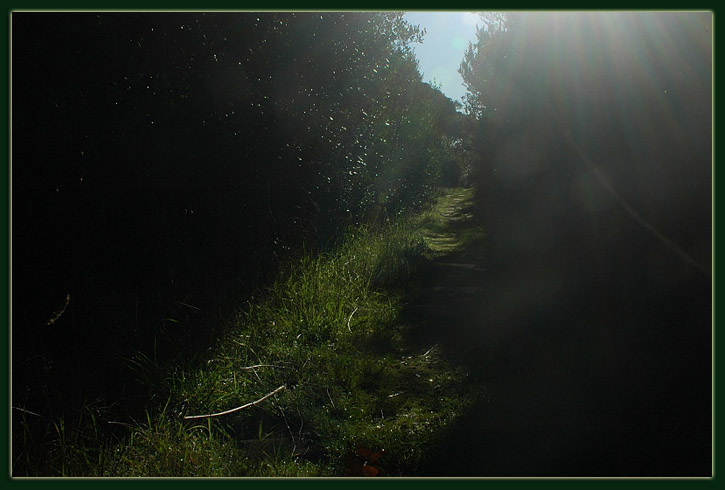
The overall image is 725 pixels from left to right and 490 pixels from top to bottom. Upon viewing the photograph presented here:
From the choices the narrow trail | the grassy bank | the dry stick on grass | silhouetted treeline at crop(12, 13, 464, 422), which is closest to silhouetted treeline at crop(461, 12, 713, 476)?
the narrow trail

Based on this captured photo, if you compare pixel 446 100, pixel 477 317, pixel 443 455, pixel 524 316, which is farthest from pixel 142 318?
pixel 446 100

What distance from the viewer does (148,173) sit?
4066mm

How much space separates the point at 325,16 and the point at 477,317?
4085mm

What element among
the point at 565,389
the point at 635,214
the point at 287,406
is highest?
the point at 635,214

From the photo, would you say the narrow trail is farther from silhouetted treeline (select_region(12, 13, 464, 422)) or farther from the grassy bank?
silhouetted treeline (select_region(12, 13, 464, 422))

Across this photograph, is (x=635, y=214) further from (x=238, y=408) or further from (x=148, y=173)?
(x=148, y=173)

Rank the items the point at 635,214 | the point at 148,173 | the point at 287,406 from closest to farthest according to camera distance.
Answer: the point at 287,406
the point at 148,173
the point at 635,214

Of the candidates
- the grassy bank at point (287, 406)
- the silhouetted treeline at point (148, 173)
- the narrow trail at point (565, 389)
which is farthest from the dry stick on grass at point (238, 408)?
the narrow trail at point (565, 389)

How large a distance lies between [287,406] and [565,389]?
1.86 m

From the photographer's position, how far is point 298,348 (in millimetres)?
3689

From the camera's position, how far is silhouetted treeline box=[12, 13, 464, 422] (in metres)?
3.41

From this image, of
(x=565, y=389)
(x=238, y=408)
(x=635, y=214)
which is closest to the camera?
(x=238, y=408)

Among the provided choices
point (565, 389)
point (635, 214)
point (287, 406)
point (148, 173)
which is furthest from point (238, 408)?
point (635, 214)

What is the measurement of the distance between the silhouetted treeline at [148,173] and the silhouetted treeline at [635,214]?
2.84 meters
